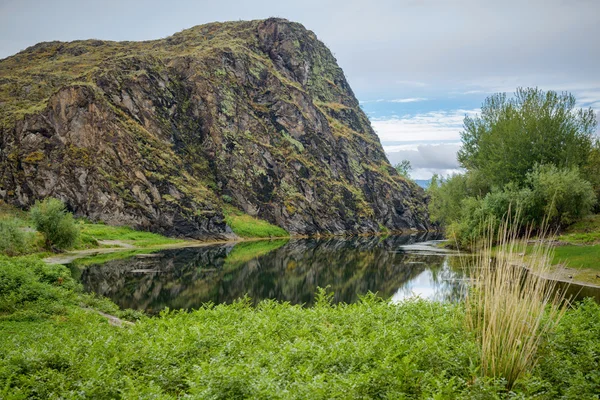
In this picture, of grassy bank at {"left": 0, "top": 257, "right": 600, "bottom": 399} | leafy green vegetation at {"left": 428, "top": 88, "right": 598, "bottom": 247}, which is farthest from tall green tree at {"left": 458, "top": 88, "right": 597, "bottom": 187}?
grassy bank at {"left": 0, "top": 257, "right": 600, "bottom": 399}

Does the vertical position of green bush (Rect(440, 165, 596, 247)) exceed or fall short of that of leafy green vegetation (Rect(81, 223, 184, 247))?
it exceeds it

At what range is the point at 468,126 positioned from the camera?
76.9 meters

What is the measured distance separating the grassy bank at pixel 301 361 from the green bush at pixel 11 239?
119 ft

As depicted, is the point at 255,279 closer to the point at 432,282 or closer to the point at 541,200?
the point at 432,282

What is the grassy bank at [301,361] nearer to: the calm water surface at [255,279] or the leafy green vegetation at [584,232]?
the calm water surface at [255,279]

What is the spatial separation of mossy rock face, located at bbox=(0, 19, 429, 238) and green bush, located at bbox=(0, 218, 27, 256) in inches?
1825

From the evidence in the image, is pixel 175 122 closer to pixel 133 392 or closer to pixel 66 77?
pixel 66 77

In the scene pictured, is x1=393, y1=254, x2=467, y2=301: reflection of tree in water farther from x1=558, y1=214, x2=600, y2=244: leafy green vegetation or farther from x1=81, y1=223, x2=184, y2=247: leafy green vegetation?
x1=81, y1=223, x2=184, y2=247: leafy green vegetation

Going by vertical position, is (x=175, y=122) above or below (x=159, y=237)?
above

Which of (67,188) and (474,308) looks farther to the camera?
(67,188)

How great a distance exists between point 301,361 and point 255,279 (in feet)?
115

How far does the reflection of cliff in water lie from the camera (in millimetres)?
34803

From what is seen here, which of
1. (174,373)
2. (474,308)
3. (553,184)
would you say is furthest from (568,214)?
(174,373)

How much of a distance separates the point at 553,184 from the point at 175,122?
10203 centimetres
